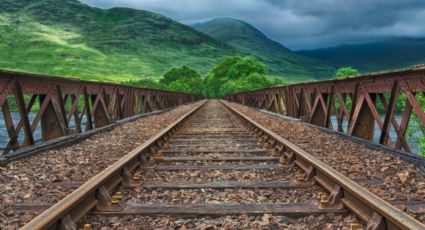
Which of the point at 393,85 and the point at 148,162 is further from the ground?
the point at 393,85

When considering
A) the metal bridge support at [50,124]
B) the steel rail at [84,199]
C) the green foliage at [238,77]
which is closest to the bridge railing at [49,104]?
the metal bridge support at [50,124]

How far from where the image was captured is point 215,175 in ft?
20.0

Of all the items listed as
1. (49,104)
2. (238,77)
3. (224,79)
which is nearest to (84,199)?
(49,104)

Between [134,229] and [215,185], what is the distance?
1630 mm

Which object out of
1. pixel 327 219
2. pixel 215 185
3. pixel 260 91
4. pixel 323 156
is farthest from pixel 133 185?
pixel 260 91

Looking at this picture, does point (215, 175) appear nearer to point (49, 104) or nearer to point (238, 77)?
point (49, 104)

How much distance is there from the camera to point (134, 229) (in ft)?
12.8

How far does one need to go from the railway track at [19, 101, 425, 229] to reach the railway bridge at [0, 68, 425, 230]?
0.01 metres

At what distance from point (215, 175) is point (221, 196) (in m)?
1.13

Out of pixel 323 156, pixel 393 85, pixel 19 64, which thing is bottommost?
pixel 323 156

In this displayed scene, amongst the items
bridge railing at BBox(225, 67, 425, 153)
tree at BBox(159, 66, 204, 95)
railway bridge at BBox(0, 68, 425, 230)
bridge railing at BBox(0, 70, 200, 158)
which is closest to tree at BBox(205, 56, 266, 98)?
tree at BBox(159, 66, 204, 95)

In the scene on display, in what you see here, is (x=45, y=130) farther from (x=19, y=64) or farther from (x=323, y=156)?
(x=19, y=64)

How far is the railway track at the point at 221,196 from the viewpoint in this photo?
391 centimetres

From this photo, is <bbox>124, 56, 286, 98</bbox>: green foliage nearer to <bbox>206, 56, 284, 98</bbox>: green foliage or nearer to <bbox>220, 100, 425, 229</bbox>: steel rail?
<bbox>206, 56, 284, 98</bbox>: green foliage
